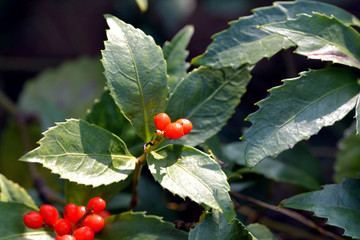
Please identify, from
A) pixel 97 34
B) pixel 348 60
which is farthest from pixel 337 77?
pixel 97 34

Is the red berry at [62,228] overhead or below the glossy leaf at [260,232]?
overhead

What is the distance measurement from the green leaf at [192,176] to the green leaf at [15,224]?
1.09ft

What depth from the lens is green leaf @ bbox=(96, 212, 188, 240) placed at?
0.92 meters

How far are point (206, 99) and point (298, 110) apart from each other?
8.8 inches

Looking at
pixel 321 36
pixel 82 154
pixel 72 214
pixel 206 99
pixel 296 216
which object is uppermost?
pixel 321 36

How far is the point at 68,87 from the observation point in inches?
78.1

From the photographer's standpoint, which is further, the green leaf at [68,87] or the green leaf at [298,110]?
the green leaf at [68,87]

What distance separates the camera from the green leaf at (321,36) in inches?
35.6

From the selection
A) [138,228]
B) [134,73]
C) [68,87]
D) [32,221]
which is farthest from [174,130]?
[68,87]

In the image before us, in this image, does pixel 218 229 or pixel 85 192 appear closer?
pixel 218 229

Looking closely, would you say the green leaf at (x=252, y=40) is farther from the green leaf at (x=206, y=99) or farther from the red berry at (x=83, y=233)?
the red berry at (x=83, y=233)

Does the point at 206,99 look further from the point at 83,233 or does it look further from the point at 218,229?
the point at 83,233

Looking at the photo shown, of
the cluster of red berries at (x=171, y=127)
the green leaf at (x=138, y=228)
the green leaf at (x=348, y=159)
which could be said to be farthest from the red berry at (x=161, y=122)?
the green leaf at (x=348, y=159)

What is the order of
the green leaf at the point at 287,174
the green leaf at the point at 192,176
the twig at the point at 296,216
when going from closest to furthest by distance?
the green leaf at the point at 192,176, the twig at the point at 296,216, the green leaf at the point at 287,174
